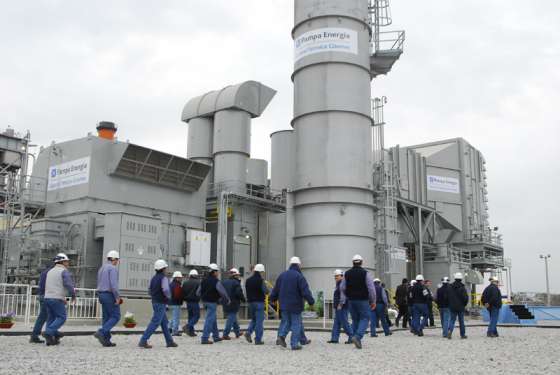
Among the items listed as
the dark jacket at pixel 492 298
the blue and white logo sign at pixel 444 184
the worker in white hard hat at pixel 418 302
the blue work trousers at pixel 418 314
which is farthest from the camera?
the blue and white logo sign at pixel 444 184

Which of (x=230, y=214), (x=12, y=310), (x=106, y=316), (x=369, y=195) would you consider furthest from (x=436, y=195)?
(x=106, y=316)

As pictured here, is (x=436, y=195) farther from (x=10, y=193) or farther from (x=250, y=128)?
(x=10, y=193)

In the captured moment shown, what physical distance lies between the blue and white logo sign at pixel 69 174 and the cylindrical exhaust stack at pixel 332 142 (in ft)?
27.3

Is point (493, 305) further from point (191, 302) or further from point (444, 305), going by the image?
point (191, 302)

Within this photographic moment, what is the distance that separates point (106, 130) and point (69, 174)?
7.58 ft

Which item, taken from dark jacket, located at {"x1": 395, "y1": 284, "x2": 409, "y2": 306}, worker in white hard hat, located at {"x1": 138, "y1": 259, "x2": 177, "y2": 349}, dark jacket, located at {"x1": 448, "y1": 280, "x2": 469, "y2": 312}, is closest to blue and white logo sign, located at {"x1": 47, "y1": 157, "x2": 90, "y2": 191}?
dark jacket, located at {"x1": 395, "y1": 284, "x2": 409, "y2": 306}

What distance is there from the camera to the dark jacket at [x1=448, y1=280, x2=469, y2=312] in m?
13.8

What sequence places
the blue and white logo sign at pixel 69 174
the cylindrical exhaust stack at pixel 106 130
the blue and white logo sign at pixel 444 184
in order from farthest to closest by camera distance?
the blue and white logo sign at pixel 444 184 < the cylindrical exhaust stack at pixel 106 130 < the blue and white logo sign at pixel 69 174

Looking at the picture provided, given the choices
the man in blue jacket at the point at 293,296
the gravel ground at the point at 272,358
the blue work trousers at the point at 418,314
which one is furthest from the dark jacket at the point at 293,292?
the blue work trousers at the point at 418,314

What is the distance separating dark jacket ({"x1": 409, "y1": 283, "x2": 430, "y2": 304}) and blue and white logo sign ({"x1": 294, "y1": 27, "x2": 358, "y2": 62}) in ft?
40.3

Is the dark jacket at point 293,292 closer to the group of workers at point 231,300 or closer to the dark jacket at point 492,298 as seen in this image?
the group of workers at point 231,300

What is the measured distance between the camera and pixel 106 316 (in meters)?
10.4

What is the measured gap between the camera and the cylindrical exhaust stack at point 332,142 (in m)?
24.0

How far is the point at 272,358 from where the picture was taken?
8.92 m
